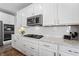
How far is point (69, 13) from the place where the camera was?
48.4 inches

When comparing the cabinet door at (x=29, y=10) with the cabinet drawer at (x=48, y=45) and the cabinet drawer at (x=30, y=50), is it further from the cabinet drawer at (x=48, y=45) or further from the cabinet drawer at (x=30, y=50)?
the cabinet drawer at (x=48, y=45)

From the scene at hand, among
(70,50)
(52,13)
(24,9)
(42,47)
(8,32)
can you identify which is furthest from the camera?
(24,9)

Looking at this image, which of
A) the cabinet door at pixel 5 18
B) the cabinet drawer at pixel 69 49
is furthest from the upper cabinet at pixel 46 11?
the cabinet door at pixel 5 18

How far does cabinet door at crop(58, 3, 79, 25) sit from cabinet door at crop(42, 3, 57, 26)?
109 millimetres

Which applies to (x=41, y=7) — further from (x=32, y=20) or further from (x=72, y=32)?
(x=72, y=32)

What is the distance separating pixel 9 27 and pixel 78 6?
4.21 feet

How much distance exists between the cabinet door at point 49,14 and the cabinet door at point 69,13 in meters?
0.11

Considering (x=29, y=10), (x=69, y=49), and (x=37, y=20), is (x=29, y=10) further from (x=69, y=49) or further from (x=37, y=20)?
(x=69, y=49)

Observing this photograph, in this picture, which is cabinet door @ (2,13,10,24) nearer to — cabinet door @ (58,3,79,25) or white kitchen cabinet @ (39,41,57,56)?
white kitchen cabinet @ (39,41,57,56)

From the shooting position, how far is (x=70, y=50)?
0.97m

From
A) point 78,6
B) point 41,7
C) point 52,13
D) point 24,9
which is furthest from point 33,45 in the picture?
point 24,9

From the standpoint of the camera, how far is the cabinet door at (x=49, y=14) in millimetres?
1436

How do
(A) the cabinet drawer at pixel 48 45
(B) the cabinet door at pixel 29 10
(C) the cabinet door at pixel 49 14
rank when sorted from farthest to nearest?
1. (B) the cabinet door at pixel 29 10
2. (C) the cabinet door at pixel 49 14
3. (A) the cabinet drawer at pixel 48 45

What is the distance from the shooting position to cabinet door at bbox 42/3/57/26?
4.71ft
